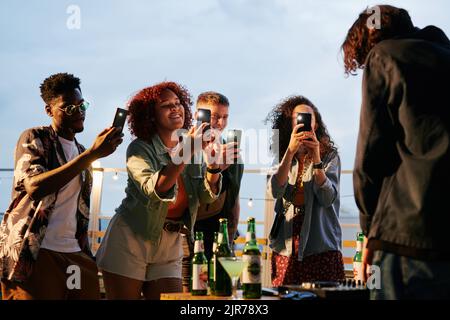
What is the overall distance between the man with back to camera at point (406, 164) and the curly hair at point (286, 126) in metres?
1.39

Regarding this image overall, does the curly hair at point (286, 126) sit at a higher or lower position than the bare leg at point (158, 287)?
higher

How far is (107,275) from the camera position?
2381 mm

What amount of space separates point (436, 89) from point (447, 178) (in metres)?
0.23

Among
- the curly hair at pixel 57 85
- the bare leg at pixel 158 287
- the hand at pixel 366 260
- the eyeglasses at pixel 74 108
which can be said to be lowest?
the bare leg at pixel 158 287

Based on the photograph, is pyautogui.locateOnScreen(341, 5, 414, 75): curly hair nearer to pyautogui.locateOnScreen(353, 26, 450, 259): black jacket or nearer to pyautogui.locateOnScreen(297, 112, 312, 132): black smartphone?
pyautogui.locateOnScreen(353, 26, 450, 259): black jacket

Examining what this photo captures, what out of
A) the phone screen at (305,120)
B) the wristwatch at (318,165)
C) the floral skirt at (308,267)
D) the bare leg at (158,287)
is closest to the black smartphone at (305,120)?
the phone screen at (305,120)

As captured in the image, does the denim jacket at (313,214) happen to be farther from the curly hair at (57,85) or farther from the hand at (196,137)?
the curly hair at (57,85)

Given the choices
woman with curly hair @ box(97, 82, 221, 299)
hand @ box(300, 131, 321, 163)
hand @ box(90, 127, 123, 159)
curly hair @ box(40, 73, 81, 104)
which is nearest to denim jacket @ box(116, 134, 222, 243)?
woman with curly hair @ box(97, 82, 221, 299)

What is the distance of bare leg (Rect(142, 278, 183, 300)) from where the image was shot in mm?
2387

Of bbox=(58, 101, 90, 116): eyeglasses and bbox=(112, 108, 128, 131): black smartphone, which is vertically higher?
bbox=(58, 101, 90, 116): eyeglasses

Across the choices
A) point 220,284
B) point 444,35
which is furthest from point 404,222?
point 220,284

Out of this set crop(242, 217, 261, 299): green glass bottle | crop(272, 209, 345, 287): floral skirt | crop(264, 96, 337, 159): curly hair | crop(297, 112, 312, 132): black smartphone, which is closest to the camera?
crop(242, 217, 261, 299): green glass bottle

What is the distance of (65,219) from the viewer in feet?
7.68

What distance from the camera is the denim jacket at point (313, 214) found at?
8.78ft
